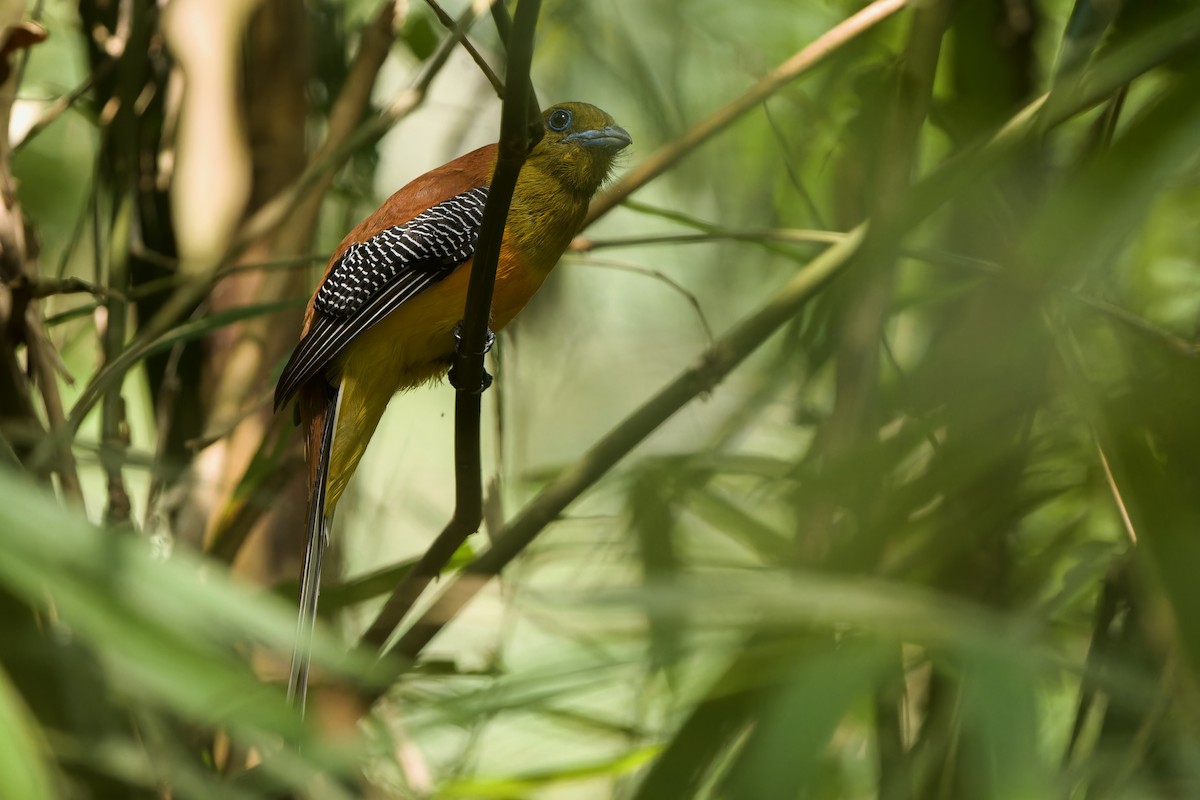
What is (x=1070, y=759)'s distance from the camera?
1.81m

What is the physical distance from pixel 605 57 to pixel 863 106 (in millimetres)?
1252

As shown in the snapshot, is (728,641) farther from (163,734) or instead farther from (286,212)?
(286,212)

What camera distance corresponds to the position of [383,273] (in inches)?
110

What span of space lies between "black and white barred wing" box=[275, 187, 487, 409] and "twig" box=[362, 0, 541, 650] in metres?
0.65

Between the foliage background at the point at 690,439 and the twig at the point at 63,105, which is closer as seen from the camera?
the foliage background at the point at 690,439

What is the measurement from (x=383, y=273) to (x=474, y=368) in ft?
2.59

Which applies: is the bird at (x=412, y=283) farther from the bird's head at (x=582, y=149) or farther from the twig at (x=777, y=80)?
the twig at (x=777, y=80)

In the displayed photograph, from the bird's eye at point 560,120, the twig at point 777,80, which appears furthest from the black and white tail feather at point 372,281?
the twig at point 777,80

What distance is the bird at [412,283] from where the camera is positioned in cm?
276

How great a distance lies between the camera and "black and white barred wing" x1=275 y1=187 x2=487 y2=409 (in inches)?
108

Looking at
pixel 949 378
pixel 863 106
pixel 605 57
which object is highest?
pixel 605 57

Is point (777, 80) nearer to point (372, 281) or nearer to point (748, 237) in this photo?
point (748, 237)

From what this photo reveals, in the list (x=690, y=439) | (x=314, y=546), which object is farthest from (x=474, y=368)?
(x=690, y=439)

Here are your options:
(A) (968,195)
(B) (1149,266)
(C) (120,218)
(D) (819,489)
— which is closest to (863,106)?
(A) (968,195)
